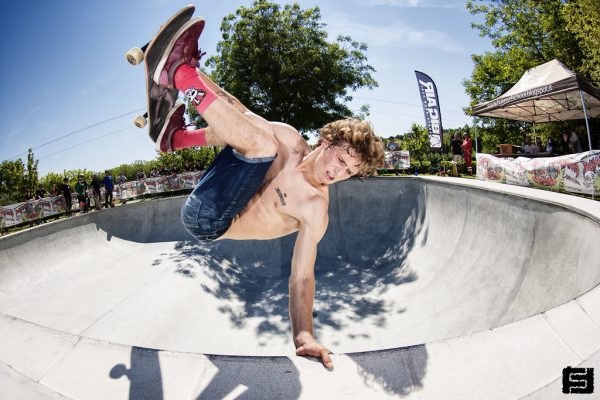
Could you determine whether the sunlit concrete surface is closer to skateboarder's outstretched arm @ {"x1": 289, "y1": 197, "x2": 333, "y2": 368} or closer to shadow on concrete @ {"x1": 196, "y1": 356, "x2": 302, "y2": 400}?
shadow on concrete @ {"x1": 196, "y1": 356, "x2": 302, "y2": 400}

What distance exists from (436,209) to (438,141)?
839 cm

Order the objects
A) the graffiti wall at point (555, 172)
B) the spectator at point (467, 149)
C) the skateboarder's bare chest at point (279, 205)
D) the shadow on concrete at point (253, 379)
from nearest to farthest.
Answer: the shadow on concrete at point (253, 379)
the skateboarder's bare chest at point (279, 205)
the graffiti wall at point (555, 172)
the spectator at point (467, 149)

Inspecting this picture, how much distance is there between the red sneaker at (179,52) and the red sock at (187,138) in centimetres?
54

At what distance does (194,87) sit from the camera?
7.32 feet

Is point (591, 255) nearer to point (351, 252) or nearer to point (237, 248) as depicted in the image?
point (351, 252)

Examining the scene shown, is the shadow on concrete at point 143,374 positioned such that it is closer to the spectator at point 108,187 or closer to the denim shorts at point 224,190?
the denim shorts at point 224,190

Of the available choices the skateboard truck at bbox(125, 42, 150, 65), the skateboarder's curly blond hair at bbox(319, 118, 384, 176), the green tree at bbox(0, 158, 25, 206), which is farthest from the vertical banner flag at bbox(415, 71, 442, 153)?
the green tree at bbox(0, 158, 25, 206)

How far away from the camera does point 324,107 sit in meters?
21.4

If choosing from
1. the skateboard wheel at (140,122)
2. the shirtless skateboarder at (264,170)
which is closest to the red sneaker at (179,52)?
the shirtless skateboarder at (264,170)

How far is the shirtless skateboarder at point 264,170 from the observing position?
2229 mm

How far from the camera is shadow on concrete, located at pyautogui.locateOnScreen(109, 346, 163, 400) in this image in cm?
153

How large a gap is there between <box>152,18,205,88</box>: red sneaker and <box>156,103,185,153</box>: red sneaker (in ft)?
1.53

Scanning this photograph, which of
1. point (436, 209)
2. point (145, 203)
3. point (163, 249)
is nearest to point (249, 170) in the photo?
point (436, 209)

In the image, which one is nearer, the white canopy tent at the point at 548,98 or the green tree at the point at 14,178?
the white canopy tent at the point at 548,98
